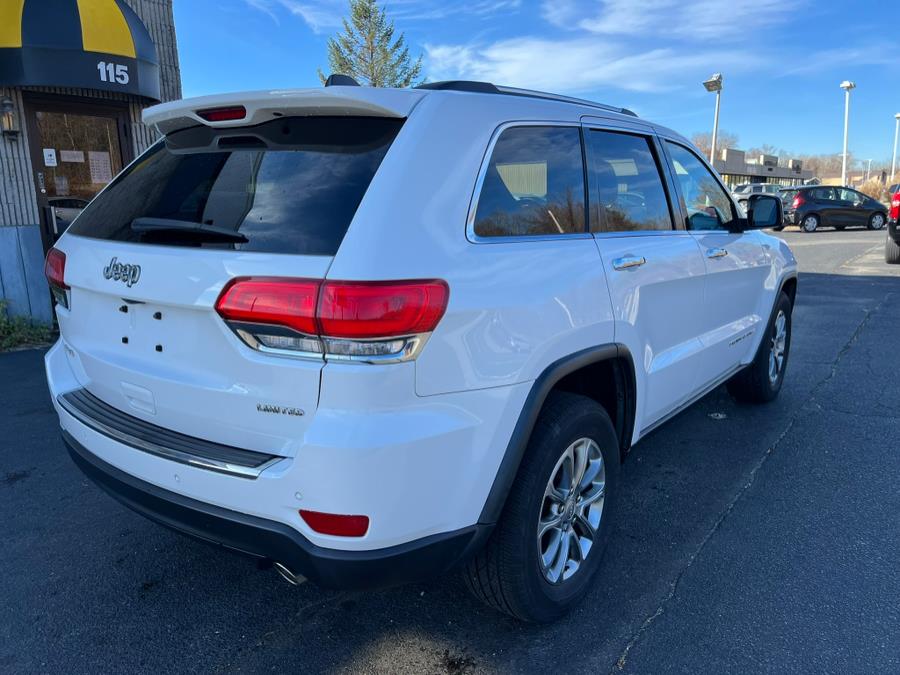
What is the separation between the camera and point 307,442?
182cm

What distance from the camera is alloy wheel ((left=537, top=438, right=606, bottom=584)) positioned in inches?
98.0

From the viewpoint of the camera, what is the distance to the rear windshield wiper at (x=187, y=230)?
2020 millimetres

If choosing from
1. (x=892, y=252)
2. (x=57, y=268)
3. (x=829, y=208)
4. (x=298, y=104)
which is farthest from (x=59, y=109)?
(x=829, y=208)

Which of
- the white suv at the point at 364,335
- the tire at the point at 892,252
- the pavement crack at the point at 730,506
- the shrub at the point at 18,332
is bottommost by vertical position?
the pavement crack at the point at 730,506

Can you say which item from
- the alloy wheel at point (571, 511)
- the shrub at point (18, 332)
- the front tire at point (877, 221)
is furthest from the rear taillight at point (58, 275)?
the front tire at point (877, 221)

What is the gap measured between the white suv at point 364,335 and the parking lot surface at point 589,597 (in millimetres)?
302

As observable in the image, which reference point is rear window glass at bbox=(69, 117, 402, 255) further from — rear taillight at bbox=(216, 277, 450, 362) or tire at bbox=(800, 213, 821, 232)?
tire at bbox=(800, 213, 821, 232)

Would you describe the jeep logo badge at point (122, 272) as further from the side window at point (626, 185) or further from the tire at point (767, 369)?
the tire at point (767, 369)

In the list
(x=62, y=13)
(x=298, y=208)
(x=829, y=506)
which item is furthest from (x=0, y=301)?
(x=829, y=506)

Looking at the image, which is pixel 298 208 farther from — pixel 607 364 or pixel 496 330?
pixel 607 364

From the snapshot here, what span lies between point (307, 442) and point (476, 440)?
0.50 metres

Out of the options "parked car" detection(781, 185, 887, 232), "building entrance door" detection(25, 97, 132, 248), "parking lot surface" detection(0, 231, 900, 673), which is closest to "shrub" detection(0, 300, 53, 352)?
"building entrance door" detection(25, 97, 132, 248)

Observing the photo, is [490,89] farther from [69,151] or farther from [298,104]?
[69,151]

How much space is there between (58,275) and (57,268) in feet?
0.11
